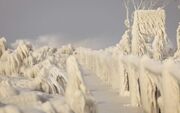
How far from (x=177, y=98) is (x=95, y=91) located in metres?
6.98

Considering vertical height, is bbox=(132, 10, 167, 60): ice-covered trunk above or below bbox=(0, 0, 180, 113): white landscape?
above

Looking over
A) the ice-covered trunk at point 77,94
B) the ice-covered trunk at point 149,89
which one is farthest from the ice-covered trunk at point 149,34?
the ice-covered trunk at point 77,94

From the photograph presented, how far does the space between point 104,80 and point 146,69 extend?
7575 millimetres

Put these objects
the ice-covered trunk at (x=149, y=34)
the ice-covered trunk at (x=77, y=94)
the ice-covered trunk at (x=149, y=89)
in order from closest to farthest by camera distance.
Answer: the ice-covered trunk at (x=77, y=94)
the ice-covered trunk at (x=149, y=89)
the ice-covered trunk at (x=149, y=34)

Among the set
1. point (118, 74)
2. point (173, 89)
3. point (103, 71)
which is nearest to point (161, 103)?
point (173, 89)

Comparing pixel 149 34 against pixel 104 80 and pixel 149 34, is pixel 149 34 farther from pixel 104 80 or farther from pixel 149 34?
pixel 104 80

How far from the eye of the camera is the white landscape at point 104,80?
396 centimetres

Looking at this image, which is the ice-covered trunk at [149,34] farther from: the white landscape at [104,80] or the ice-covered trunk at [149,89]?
the ice-covered trunk at [149,89]

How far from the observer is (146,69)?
28.3 ft

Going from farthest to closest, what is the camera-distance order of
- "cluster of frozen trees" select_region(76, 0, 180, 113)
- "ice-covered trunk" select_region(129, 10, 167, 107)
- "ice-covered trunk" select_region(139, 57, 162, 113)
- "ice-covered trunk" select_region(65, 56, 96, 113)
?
"ice-covered trunk" select_region(129, 10, 167, 107)
"ice-covered trunk" select_region(139, 57, 162, 113)
"cluster of frozen trees" select_region(76, 0, 180, 113)
"ice-covered trunk" select_region(65, 56, 96, 113)

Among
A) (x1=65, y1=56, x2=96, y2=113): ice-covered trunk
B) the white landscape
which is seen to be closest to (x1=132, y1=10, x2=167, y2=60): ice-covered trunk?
the white landscape

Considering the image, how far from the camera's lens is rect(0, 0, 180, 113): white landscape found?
13.0 ft

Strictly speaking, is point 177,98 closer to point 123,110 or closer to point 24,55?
point 123,110

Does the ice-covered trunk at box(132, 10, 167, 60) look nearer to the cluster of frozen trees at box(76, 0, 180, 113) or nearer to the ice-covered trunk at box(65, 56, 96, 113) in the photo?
the cluster of frozen trees at box(76, 0, 180, 113)
